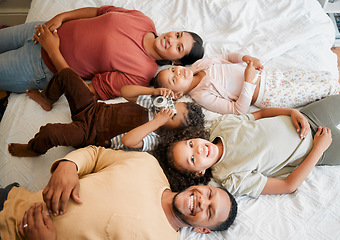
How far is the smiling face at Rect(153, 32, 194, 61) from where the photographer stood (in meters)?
1.45

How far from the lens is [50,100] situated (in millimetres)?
1310

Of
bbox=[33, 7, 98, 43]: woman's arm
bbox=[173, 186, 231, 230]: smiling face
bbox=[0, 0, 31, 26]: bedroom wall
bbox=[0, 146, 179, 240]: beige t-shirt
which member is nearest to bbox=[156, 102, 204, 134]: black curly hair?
bbox=[0, 146, 179, 240]: beige t-shirt

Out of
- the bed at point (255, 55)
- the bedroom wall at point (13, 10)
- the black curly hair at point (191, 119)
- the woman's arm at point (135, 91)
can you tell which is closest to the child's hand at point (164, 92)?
the woman's arm at point (135, 91)

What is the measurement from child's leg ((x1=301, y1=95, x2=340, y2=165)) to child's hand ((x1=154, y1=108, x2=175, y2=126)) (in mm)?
659

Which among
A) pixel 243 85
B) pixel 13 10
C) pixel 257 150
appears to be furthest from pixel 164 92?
pixel 13 10

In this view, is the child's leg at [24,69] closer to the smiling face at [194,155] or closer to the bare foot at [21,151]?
the bare foot at [21,151]

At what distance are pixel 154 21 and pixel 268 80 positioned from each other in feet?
2.56

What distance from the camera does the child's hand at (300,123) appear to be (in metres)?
1.18

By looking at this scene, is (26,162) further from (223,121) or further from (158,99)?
(223,121)

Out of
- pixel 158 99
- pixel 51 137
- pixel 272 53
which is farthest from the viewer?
pixel 272 53

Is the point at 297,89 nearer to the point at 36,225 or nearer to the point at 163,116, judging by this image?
the point at 163,116

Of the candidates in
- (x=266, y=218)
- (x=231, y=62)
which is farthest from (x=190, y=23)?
(x=266, y=218)

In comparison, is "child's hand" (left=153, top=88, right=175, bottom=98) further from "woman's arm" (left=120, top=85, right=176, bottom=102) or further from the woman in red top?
the woman in red top

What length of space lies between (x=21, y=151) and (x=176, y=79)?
2.58 feet
